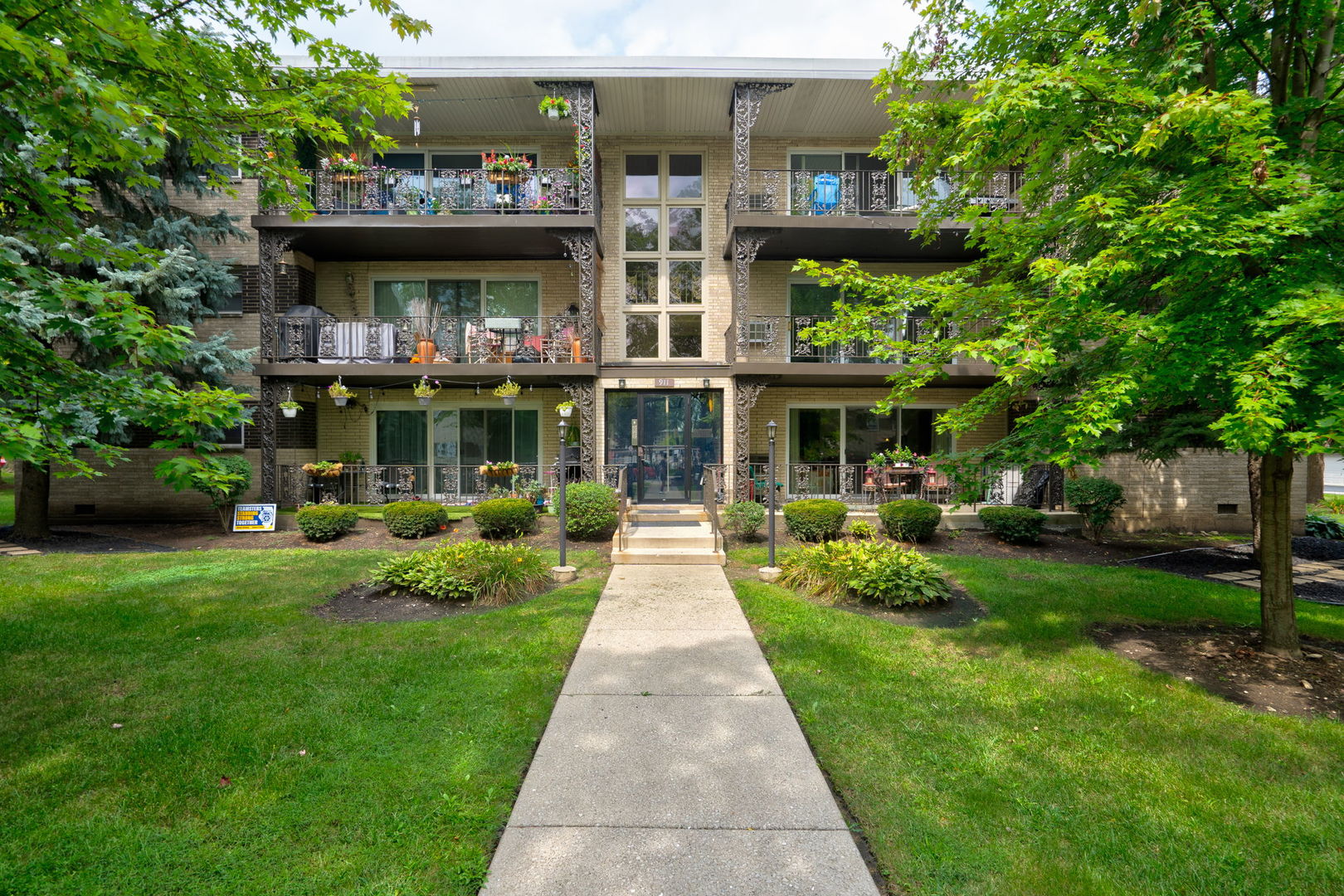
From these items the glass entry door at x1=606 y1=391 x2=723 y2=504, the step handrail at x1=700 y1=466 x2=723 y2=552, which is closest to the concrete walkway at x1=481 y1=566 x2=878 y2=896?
the step handrail at x1=700 y1=466 x2=723 y2=552

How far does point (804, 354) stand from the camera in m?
13.6

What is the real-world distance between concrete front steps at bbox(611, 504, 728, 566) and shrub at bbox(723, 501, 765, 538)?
0.48 m

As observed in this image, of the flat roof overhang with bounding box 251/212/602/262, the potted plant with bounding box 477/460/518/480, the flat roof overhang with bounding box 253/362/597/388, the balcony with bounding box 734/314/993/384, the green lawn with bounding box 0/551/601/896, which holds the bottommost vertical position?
the green lawn with bounding box 0/551/601/896

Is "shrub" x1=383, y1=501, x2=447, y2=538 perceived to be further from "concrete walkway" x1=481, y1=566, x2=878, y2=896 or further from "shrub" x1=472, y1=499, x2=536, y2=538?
"concrete walkway" x1=481, y1=566, x2=878, y2=896

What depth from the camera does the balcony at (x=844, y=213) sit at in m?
12.0

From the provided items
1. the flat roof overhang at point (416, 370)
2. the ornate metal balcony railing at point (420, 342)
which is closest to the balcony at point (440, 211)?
the ornate metal balcony railing at point (420, 342)

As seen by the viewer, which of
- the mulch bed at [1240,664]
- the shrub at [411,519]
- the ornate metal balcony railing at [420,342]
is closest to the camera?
the mulch bed at [1240,664]

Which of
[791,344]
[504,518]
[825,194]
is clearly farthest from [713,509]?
[825,194]

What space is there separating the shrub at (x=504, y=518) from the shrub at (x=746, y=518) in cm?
364

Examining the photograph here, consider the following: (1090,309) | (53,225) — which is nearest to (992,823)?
(1090,309)

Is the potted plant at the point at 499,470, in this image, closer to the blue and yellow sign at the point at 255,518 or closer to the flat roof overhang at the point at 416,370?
the flat roof overhang at the point at 416,370

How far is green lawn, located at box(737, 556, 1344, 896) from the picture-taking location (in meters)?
2.80

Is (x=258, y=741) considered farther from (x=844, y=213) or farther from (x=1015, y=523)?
(x=844, y=213)

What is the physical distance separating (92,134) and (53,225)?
100 centimetres
